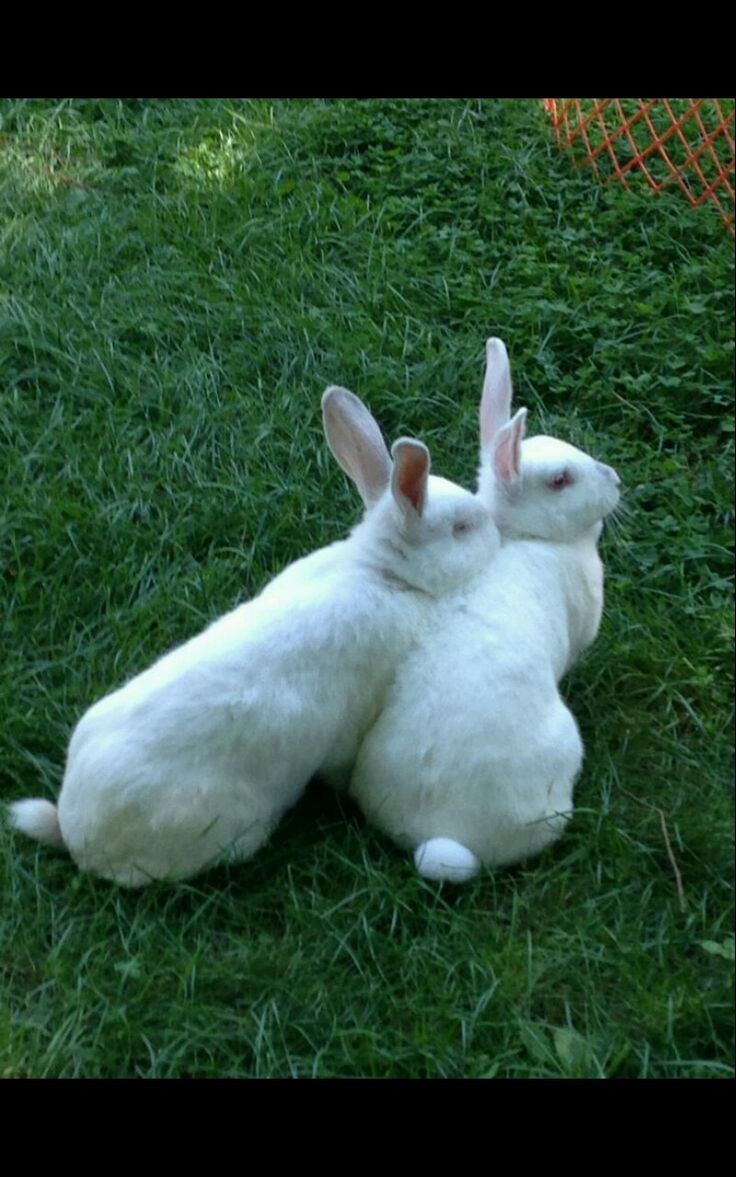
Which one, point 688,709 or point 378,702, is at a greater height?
point 378,702

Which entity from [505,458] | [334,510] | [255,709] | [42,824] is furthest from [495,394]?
[42,824]

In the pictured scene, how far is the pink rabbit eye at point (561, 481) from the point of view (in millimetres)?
3523

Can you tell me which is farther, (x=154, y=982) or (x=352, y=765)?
(x=352, y=765)

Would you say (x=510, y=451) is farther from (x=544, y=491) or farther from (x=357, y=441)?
(x=357, y=441)

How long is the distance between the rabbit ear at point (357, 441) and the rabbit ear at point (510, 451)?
26 centimetres

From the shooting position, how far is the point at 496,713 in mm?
3078

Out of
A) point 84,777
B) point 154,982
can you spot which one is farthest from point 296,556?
point 154,982

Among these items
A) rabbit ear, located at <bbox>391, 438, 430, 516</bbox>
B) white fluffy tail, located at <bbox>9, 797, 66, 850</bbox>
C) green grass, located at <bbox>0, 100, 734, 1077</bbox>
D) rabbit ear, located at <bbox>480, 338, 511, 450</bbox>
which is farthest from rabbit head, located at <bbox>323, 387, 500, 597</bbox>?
white fluffy tail, located at <bbox>9, 797, 66, 850</bbox>

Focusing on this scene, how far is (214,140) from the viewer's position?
18.2 ft

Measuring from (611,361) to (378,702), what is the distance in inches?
67.1

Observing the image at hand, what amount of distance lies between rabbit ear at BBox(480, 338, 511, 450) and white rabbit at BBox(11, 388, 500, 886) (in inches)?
16.2

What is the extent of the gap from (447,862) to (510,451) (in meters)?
0.98

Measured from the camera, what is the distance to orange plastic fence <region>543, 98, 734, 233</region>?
16.1ft

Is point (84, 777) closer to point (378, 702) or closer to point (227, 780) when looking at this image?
point (227, 780)
